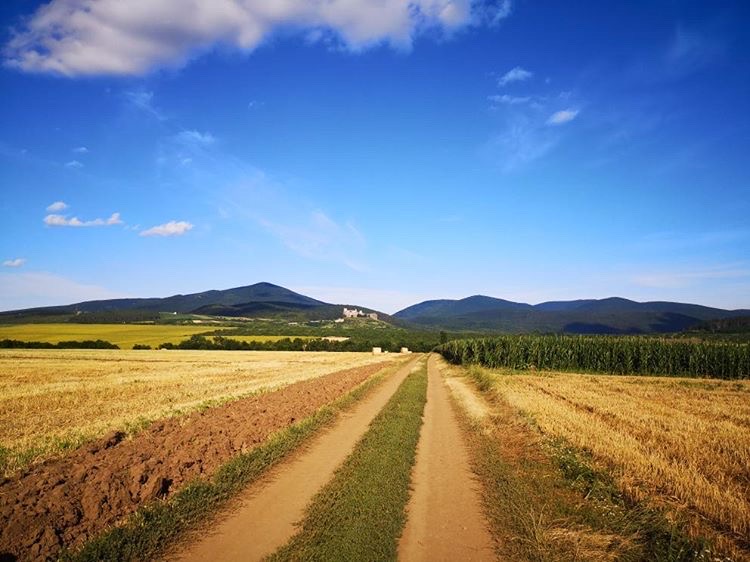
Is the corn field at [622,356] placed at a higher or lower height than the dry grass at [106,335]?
higher

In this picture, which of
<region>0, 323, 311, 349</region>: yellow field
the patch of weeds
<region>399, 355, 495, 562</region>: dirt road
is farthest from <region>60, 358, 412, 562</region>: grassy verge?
<region>0, 323, 311, 349</region>: yellow field

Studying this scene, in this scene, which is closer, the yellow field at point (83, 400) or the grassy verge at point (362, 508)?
the grassy verge at point (362, 508)

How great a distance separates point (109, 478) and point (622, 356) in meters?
48.5

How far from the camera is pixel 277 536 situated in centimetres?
733

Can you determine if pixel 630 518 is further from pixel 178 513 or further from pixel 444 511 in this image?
pixel 178 513

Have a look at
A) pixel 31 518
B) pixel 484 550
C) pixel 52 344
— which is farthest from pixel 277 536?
pixel 52 344

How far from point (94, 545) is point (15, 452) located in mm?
7471

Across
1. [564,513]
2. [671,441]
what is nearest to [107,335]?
[671,441]

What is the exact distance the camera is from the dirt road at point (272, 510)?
22.7 ft

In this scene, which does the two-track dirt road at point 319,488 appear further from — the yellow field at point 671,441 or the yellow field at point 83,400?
the yellow field at point 83,400

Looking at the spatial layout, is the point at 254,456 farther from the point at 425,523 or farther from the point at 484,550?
the point at 484,550

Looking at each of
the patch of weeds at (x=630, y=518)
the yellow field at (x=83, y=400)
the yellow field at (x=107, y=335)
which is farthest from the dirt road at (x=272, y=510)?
the yellow field at (x=107, y=335)

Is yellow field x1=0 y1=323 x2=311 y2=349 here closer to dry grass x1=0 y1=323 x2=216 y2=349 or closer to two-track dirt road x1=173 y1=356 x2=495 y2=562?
dry grass x1=0 y1=323 x2=216 y2=349

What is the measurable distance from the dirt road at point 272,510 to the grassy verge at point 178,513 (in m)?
0.41
